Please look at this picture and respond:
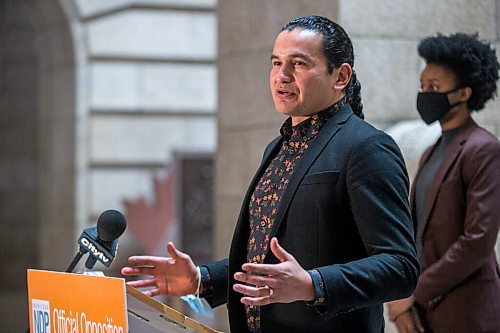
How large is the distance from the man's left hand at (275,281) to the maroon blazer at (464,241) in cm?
134

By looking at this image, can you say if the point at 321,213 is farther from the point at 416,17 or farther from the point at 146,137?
the point at 146,137

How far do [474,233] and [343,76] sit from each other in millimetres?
1062

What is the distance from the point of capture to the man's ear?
9.81 feet

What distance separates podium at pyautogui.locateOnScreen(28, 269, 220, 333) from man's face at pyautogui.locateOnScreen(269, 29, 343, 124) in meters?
0.66

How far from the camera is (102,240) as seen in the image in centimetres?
298

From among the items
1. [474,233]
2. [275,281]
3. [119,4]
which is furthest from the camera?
[119,4]

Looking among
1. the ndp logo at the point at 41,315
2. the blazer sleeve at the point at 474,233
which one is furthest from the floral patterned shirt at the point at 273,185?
the blazer sleeve at the point at 474,233

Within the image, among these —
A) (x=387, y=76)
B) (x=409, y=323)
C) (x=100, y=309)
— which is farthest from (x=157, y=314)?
(x=387, y=76)

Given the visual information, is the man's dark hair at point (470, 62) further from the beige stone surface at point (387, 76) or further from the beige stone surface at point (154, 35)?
the beige stone surface at point (154, 35)

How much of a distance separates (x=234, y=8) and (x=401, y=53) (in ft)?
3.40

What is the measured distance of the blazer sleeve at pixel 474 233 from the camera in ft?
12.4

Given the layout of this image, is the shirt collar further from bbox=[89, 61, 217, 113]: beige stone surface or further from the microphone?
bbox=[89, 61, 217, 113]: beige stone surface

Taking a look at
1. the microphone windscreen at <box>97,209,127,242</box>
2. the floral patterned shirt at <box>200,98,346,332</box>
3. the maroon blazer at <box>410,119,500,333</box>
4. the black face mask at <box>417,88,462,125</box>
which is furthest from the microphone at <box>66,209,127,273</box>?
the black face mask at <box>417,88,462,125</box>

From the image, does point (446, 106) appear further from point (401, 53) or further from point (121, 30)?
point (121, 30)
